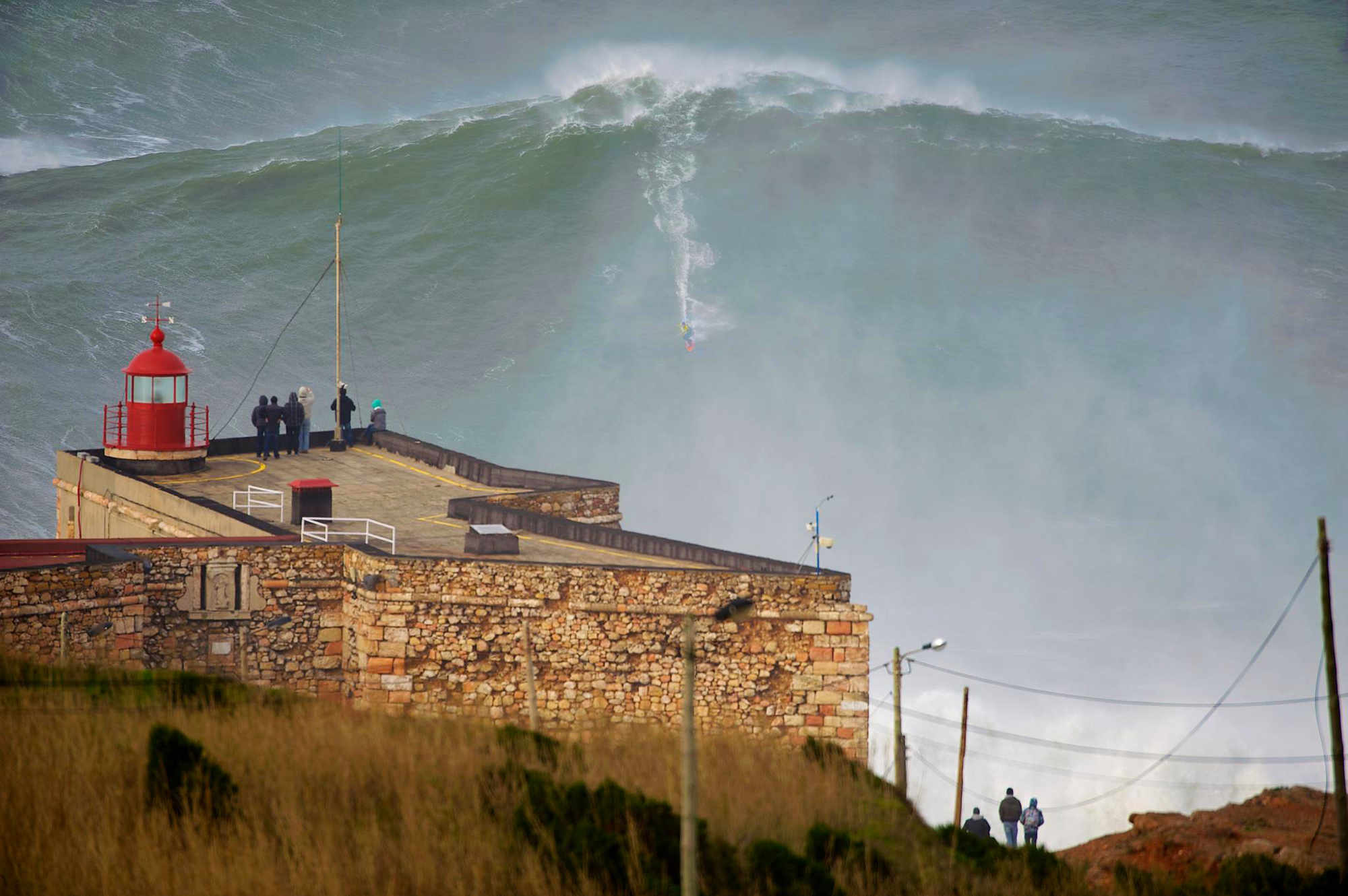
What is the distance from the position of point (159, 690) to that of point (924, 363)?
67937mm

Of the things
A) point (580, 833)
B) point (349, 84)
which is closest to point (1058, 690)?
point (580, 833)

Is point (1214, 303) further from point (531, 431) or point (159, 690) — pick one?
point (159, 690)

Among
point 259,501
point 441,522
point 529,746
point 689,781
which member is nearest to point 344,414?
point 259,501

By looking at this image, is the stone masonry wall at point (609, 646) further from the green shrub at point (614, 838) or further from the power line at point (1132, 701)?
the power line at point (1132, 701)

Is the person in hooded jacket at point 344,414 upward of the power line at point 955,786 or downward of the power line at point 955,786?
upward

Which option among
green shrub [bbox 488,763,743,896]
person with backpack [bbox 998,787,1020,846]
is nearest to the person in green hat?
person with backpack [bbox 998,787,1020,846]

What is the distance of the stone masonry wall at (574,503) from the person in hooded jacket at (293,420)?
7.12 metres

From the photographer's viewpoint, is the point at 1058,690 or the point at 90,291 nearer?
the point at 1058,690

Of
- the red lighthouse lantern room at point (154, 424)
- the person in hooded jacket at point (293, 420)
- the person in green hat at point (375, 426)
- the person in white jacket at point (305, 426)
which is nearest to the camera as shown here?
the red lighthouse lantern room at point (154, 424)

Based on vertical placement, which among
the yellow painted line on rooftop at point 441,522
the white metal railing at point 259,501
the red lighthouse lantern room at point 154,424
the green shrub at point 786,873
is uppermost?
the red lighthouse lantern room at point 154,424

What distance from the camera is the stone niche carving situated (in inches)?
957

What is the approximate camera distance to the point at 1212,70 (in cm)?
9669

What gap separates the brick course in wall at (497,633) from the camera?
2275 centimetres

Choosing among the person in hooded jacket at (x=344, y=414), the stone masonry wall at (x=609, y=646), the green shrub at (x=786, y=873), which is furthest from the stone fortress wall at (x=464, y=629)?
the person in hooded jacket at (x=344, y=414)
